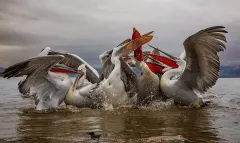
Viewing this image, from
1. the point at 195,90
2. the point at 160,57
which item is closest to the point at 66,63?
the point at 160,57

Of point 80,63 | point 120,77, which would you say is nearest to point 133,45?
point 120,77

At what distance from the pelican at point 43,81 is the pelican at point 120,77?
868 mm

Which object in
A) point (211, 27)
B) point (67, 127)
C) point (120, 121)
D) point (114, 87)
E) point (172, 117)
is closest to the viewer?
point (67, 127)

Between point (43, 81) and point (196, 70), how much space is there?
3.00 meters

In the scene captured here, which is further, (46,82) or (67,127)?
(46,82)

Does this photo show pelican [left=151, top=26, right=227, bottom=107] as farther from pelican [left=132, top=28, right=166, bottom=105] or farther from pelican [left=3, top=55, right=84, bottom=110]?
pelican [left=3, top=55, right=84, bottom=110]

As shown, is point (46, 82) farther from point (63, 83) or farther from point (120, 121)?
point (120, 121)

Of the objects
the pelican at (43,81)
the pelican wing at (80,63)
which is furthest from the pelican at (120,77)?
the pelican wing at (80,63)

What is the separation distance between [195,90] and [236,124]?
8.42 ft

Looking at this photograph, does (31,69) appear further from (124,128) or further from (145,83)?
(124,128)

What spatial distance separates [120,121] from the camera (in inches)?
198

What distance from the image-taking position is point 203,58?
6.62 meters

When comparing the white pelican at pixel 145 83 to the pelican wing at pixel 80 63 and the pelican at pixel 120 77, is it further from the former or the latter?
the pelican wing at pixel 80 63

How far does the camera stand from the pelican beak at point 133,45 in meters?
6.73
